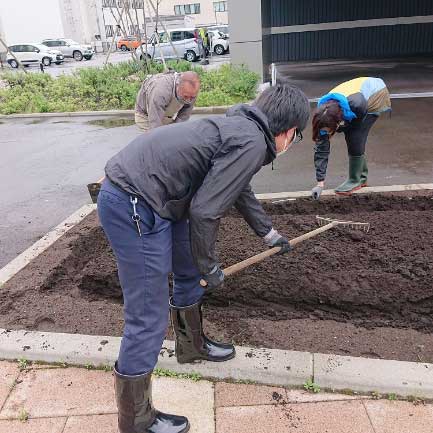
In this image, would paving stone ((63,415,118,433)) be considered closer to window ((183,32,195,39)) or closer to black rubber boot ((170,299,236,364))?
black rubber boot ((170,299,236,364))

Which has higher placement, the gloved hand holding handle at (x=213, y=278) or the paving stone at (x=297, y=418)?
the gloved hand holding handle at (x=213, y=278)

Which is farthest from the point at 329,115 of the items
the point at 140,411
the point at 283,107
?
the point at 140,411

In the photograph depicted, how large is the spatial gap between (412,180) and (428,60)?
574 inches

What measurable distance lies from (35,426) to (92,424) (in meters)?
0.27

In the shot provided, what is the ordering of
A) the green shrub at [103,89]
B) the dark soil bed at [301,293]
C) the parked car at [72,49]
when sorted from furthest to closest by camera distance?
the parked car at [72,49], the green shrub at [103,89], the dark soil bed at [301,293]

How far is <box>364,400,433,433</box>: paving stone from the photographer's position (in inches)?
79.7

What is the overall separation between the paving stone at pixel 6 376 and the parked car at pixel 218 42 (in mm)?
28426

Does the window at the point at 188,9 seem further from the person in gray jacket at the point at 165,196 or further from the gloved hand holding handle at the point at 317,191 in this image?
the person in gray jacket at the point at 165,196

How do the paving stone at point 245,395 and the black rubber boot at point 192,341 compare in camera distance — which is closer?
the paving stone at point 245,395

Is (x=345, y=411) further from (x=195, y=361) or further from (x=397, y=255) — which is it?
(x=397, y=255)

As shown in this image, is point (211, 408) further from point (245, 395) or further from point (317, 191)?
point (317, 191)

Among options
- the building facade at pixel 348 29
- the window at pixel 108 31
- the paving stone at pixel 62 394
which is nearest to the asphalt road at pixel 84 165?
the paving stone at pixel 62 394

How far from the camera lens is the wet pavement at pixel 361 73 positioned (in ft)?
40.0

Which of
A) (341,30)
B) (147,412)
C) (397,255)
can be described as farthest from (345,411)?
(341,30)
